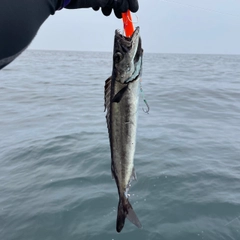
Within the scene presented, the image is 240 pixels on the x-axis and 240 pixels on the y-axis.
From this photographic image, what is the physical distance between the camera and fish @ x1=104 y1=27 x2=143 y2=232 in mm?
2117

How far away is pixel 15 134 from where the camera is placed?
8578 mm

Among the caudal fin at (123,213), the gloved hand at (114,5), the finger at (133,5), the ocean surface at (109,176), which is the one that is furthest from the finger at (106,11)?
the ocean surface at (109,176)

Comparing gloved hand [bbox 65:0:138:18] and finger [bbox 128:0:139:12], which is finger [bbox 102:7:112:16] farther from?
finger [bbox 128:0:139:12]

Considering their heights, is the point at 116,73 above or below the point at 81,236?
above

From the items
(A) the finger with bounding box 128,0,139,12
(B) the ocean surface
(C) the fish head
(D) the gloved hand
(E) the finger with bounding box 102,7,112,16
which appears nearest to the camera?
(C) the fish head

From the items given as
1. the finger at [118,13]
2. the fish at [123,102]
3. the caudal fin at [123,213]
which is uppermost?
the finger at [118,13]

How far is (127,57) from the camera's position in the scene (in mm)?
2115

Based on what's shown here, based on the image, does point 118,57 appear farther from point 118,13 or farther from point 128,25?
point 118,13

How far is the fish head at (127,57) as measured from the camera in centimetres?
210

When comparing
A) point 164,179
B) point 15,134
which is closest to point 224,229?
point 164,179

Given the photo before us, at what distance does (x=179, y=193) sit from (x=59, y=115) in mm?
6391

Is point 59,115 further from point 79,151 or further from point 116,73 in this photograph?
point 116,73

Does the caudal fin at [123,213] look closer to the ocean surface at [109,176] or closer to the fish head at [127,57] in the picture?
the fish head at [127,57]

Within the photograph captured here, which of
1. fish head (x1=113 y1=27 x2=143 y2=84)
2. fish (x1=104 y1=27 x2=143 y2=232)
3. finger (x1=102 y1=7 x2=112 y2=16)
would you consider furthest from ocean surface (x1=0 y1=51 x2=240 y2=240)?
finger (x1=102 y1=7 x2=112 y2=16)
